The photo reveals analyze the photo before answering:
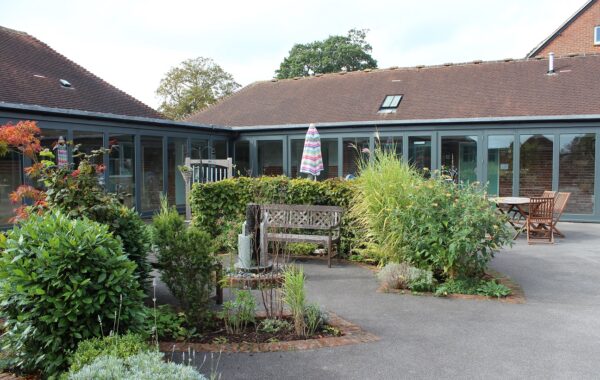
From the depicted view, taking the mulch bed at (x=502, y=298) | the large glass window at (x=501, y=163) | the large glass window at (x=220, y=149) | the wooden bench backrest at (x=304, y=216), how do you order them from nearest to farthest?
the mulch bed at (x=502, y=298)
the wooden bench backrest at (x=304, y=216)
the large glass window at (x=501, y=163)
the large glass window at (x=220, y=149)

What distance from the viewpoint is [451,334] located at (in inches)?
182

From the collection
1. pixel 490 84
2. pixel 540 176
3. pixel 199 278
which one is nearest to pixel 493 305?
pixel 199 278

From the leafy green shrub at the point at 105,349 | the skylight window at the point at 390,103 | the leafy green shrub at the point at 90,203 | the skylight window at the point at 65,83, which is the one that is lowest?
the leafy green shrub at the point at 105,349

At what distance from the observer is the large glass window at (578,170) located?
13.5 metres

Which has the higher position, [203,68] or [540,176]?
[203,68]

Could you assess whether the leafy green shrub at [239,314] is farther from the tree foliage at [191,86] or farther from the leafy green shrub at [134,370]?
the tree foliage at [191,86]

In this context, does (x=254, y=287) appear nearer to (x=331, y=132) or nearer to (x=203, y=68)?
(x=331, y=132)

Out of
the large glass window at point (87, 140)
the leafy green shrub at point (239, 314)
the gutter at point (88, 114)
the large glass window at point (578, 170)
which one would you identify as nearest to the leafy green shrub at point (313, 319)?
the leafy green shrub at point (239, 314)

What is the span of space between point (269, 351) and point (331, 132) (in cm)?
1294

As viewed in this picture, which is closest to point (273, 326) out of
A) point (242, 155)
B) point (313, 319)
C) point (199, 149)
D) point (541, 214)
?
point (313, 319)

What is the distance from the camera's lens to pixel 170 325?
449 cm

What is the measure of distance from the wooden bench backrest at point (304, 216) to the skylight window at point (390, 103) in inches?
364

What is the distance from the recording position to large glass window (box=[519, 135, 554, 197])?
13914 mm

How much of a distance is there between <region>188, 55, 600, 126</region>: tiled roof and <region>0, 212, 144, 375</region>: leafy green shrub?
13214 millimetres
